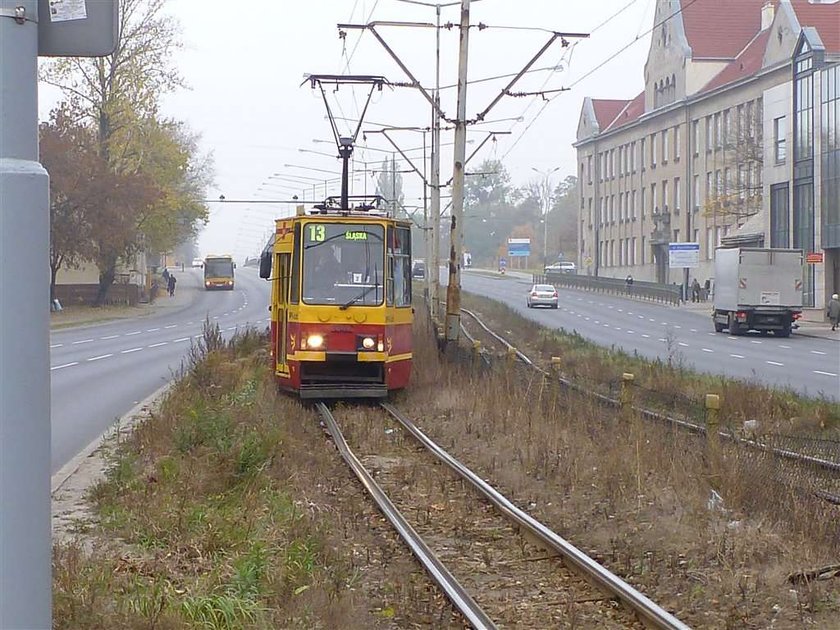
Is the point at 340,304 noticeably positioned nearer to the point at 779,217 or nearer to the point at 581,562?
the point at 581,562

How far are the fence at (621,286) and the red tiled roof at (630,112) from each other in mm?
12493

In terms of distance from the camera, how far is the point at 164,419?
45.6 feet

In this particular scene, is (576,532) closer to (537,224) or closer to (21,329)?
(21,329)

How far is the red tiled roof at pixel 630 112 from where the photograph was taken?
317ft

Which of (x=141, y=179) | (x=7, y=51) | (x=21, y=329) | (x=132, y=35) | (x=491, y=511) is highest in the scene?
(x=132, y=35)

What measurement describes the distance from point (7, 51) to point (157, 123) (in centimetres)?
6411

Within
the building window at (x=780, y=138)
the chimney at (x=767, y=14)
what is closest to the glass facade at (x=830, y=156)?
the building window at (x=780, y=138)

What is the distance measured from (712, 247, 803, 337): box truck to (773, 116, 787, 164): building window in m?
13.8

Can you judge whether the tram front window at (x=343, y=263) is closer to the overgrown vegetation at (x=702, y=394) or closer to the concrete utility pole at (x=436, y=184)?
the overgrown vegetation at (x=702, y=394)

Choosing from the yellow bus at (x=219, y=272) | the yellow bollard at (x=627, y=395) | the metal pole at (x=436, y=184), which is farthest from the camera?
the yellow bus at (x=219, y=272)

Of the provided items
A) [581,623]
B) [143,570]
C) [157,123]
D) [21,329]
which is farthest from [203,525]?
[157,123]

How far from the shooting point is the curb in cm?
1180

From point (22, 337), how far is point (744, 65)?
266 ft

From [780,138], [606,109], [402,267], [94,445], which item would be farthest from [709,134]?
[94,445]
